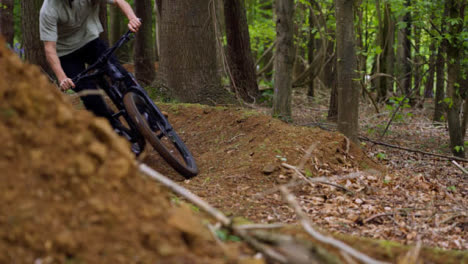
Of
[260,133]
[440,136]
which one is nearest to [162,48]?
[260,133]

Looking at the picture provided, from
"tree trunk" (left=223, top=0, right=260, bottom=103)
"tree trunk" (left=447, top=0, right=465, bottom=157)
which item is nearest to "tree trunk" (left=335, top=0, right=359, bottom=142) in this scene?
"tree trunk" (left=447, top=0, right=465, bottom=157)

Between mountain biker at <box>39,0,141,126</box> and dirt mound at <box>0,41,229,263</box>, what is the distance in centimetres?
266

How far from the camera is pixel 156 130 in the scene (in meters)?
4.82

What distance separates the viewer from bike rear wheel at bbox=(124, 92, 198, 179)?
173 inches

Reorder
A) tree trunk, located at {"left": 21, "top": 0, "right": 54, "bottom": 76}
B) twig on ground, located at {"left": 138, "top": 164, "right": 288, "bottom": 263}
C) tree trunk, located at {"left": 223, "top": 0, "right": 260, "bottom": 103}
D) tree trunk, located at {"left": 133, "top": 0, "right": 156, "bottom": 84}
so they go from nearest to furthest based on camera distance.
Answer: twig on ground, located at {"left": 138, "top": 164, "right": 288, "bottom": 263}, tree trunk, located at {"left": 21, "top": 0, "right": 54, "bottom": 76}, tree trunk, located at {"left": 223, "top": 0, "right": 260, "bottom": 103}, tree trunk, located at {"left": 133, "top": 0, "right": 156, "bottom": 84}

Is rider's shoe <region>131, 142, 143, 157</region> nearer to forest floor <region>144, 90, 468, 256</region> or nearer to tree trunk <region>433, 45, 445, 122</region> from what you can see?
forest floor <region>144, 90, 468, 256</region>

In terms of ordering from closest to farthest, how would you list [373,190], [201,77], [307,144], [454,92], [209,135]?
1. [373,190]
2. [307,144]
3. [209,135]
4. [454,92]
5. [201,77]

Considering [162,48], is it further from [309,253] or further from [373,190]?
[309,253]

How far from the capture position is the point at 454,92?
707 cm

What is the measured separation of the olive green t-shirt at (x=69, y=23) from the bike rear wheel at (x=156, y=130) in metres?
0.88

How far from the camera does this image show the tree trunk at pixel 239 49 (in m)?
10.1

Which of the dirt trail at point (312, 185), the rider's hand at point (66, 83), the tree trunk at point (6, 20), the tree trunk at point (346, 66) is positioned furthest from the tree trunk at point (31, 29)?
the tree trunk at point (346, 66)

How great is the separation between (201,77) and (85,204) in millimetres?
6133

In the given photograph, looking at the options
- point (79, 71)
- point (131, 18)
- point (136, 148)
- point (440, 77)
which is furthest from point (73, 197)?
point (440, 77)
